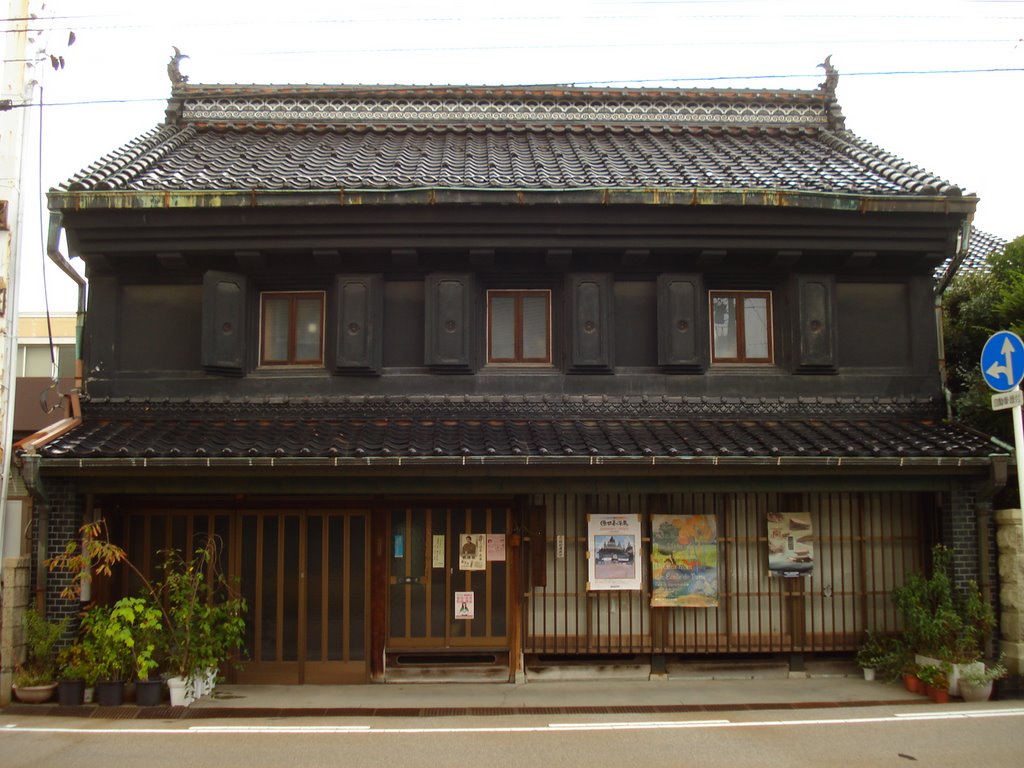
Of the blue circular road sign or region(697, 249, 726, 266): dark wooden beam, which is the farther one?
region(697, 249, 726, 266): dark wooden beam

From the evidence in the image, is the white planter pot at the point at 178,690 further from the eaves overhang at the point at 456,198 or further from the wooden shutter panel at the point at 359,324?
the eaves overhang at the point at 456,198

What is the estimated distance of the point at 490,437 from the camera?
11.0 metres

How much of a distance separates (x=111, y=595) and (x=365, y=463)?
429 cm

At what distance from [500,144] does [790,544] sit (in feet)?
26.9

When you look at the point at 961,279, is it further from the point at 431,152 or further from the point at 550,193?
the point at 431,152

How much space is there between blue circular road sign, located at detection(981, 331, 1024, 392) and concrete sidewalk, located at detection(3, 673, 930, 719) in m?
4.03

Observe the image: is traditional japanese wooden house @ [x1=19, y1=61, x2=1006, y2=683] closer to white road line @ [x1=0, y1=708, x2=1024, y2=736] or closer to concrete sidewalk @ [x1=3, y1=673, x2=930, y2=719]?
concrete sidewalk @ [x1=3, y1=673, x2=930, y2=719]

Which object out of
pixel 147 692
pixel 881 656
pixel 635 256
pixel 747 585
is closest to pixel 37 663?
pixel 147 692

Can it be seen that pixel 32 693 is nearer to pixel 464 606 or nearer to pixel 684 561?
pixel 464 606

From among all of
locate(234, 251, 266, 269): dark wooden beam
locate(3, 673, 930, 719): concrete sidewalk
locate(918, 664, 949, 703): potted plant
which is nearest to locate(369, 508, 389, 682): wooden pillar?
locate(3, 673, 930, 719): concrete sidewalk

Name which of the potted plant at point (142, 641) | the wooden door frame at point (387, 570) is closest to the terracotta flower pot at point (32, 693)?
the potted plant at point (142, 641)

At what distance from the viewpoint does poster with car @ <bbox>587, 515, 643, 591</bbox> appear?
1152 cm

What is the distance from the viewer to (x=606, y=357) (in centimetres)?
1213

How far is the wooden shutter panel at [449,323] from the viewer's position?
12016 millimetres
